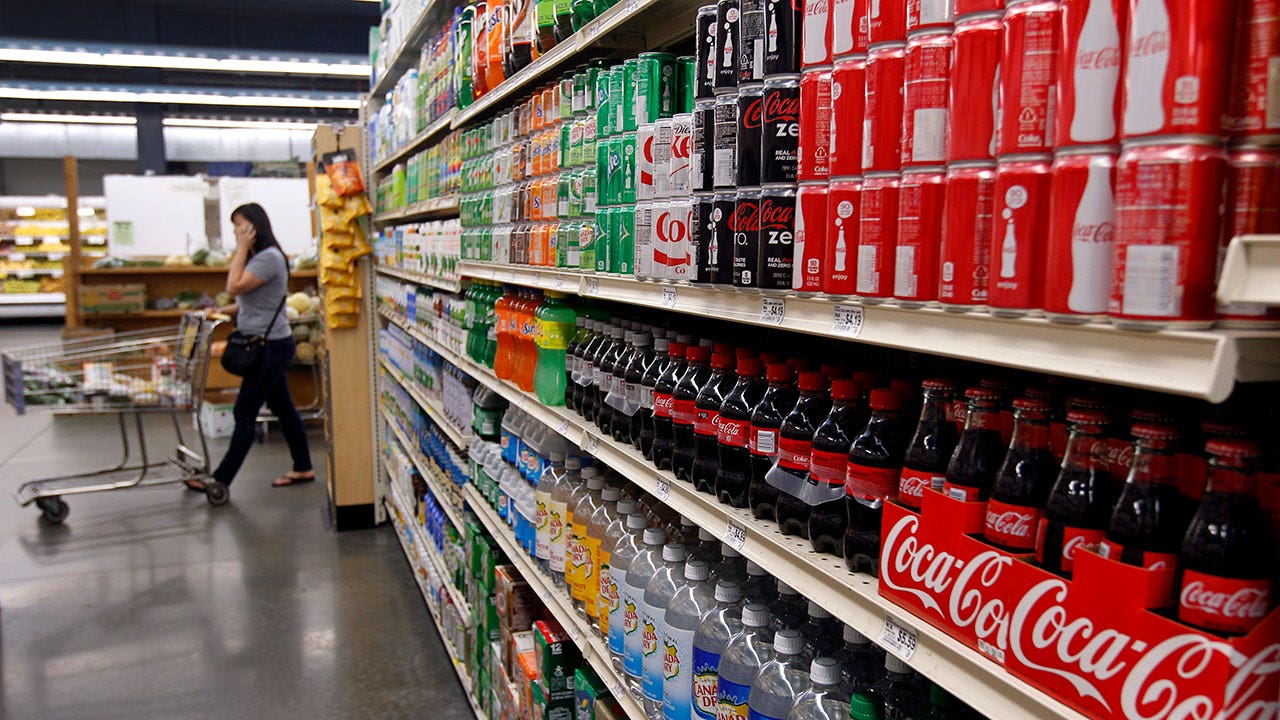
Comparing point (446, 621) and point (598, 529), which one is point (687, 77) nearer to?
point (598, 529)

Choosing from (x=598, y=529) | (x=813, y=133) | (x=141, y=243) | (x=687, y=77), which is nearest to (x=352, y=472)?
(x=598, y=529)

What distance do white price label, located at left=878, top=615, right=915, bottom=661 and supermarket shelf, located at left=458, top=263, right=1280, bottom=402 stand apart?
1.08 ft

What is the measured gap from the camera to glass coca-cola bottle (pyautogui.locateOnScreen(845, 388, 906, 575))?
1.18 meters

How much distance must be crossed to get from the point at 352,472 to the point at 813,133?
500 centimetres

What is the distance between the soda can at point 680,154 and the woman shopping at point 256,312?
195 inches

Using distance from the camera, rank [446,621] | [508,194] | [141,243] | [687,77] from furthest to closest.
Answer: [141,243], [446,621], [508,194], [687,77]

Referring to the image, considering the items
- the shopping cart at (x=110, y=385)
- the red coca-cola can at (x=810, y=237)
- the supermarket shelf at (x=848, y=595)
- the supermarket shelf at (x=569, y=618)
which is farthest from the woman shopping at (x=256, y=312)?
the red coca-cola can at (x=810, y=237)

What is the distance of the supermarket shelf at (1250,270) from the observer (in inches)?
24.5

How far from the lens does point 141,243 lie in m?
13.2

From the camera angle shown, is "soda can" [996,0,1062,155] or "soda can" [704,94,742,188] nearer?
"soda can" [996,0,1062,155]

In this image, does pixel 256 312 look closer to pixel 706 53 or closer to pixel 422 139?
pixel 422 139

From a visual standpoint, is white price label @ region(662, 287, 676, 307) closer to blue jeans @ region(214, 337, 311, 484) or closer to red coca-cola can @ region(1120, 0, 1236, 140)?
red coca-cola can @ region(1120, 0, 1236, 140)

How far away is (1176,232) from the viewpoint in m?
0.71

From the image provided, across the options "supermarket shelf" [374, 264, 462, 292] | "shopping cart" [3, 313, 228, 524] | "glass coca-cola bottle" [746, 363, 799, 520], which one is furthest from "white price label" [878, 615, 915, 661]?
"shopping cart" [3, 313, 228, 524]
